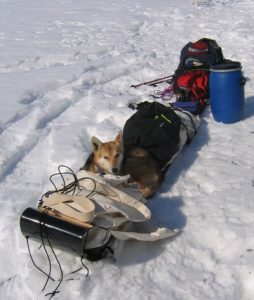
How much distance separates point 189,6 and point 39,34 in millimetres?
6030

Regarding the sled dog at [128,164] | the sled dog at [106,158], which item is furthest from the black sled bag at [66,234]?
the sled dog at [106,158]

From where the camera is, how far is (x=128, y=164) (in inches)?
152

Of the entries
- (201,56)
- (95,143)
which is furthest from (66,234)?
(201,56)

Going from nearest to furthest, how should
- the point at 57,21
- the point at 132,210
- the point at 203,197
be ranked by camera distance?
1. the point at 132,210
2. the point at 203,197
3. the point at 57,21

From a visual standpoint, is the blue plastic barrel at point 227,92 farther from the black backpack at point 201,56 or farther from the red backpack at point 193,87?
the black backpack at point 201,56

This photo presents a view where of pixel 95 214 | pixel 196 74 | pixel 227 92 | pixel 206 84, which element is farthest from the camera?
pixel 196 74

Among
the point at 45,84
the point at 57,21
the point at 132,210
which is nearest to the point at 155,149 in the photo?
the point at 132,210

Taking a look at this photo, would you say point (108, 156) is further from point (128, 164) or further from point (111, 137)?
point (111, 137)

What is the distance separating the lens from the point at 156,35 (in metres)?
10.4

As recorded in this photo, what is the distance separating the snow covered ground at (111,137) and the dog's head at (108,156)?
31 centimetres

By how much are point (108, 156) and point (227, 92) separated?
70.5 inches

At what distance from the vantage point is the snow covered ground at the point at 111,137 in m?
2.79

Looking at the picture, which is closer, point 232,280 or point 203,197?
point 232,280

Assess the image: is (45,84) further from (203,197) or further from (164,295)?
(164,295)
